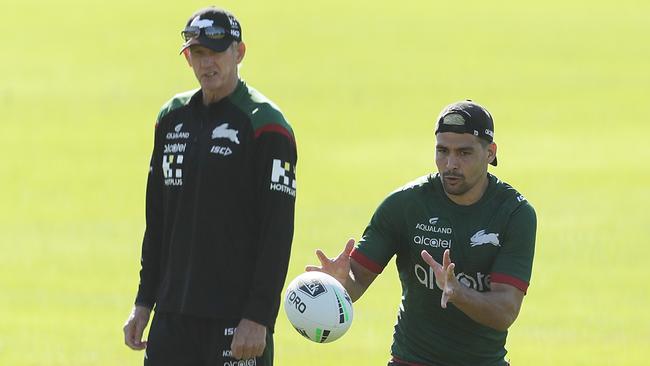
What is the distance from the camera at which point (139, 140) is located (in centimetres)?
3141

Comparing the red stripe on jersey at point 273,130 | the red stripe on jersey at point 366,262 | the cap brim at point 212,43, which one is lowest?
the red stripe on jersey at point 366,262

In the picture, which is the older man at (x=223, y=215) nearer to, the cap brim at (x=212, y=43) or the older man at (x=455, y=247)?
the cap brim at (x=212, y=43)

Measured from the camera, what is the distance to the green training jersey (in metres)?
8.39

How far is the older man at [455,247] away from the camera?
8.32 metres

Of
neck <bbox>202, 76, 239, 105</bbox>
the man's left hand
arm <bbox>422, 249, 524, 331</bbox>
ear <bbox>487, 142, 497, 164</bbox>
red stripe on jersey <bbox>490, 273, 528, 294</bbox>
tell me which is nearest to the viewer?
the man's left hand

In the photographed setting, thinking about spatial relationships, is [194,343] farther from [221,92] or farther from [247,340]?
[221,92]

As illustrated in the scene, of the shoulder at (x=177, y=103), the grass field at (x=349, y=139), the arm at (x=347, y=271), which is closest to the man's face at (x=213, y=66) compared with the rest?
the shoulder at (x=177, y=103)

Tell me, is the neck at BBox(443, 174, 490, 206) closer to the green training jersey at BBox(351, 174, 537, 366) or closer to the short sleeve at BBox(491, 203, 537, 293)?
the green training jersey at BBox(351, 174, 537, 366)

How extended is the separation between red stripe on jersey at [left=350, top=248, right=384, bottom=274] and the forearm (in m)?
0.74

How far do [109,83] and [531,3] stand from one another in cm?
1568

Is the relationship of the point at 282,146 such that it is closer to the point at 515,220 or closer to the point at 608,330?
the point at 515,220

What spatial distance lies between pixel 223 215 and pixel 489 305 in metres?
1.58

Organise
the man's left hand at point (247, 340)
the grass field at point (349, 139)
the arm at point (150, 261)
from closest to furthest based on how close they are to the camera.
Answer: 1. the man's left hand at point (247, 340)
2. the arm at point (150, 261)
3. the grass field at point (349, 139)

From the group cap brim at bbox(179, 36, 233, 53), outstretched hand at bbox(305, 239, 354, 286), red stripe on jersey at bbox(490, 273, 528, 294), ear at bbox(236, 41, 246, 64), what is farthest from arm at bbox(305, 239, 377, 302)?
cap brim at bbox(179, 36, 233, 53)
